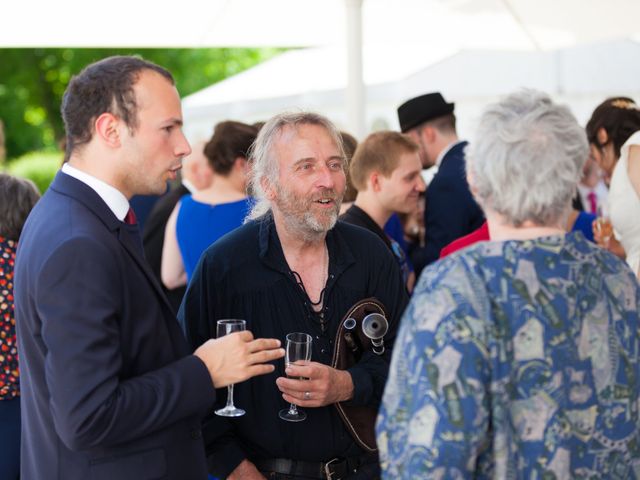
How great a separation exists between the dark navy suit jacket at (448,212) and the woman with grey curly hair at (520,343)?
2720 mm

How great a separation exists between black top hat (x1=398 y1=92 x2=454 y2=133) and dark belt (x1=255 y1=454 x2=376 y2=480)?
9.75 feet

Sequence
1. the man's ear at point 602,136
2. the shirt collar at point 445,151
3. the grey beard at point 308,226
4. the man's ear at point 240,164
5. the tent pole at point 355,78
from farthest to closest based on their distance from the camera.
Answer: the tent pole at point 355,78
the shirt collar at point 445,151
the man's ear at point 240,164
the man's ear at point 602,136
the grey beard at point 308,226

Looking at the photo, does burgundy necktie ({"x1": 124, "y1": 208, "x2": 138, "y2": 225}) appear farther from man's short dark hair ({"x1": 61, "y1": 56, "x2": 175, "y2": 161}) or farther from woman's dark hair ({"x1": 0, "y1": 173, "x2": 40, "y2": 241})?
woman's dark hair ({"x1": 0, "y1": 173, "x2": 40, "y2": 241})

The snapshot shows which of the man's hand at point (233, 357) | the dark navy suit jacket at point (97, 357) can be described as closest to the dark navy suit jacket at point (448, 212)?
the man's hand at point (233, 357)

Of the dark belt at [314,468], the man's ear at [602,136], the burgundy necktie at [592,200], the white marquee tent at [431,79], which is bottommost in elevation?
the dark belt at [314,468]

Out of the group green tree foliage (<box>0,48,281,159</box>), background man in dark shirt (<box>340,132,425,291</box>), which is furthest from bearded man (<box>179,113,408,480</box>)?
green tree foliage (<box>0,48,281,159</box>)

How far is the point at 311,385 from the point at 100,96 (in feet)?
3.43

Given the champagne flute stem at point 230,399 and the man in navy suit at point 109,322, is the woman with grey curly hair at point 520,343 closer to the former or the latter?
the man in navy suit at point 109,322

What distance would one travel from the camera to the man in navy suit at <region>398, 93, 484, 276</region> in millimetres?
4715

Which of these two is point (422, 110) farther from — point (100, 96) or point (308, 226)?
point (100, 96)

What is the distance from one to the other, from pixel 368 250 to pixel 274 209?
0.35m

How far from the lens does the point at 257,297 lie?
2861 mm

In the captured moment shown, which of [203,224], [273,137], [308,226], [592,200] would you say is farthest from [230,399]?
[592,200]

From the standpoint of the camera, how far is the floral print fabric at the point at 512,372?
1.79 m
